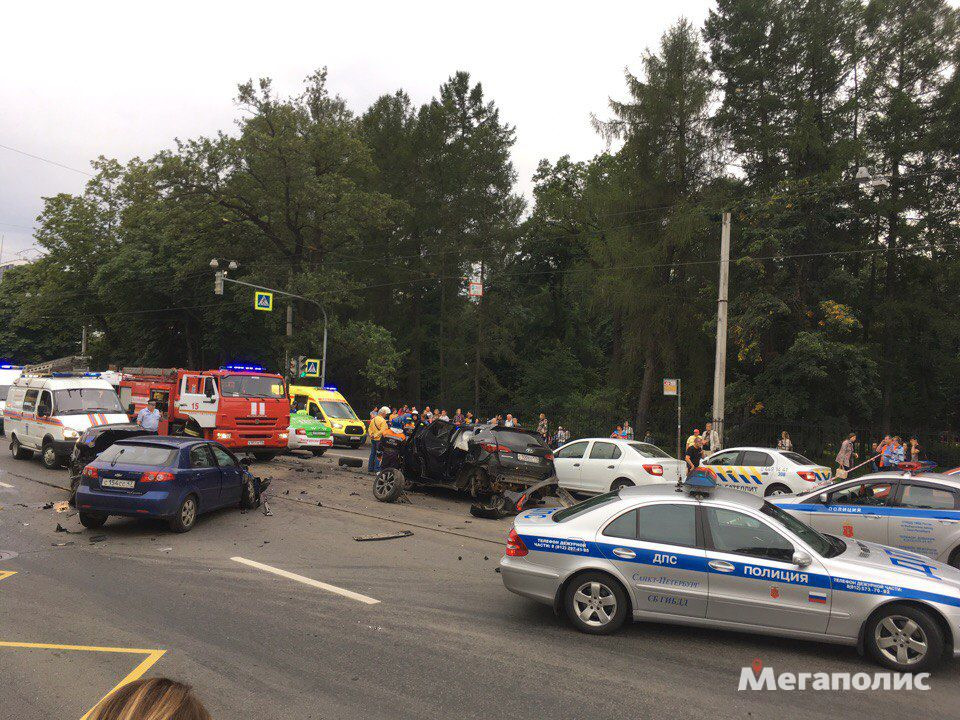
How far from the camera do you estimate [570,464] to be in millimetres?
16109

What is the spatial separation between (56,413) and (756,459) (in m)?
17.2

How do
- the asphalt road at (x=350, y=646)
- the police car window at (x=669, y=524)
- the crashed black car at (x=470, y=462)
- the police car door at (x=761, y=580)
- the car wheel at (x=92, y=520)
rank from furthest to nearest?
the crashed black car at (x=470, y=462) → the car wheel at (x=92, y=520) → the police car window at (x=669, y=524) → the police car door at (x=761, y=580) → the asphalt road at (x=350, y=646)

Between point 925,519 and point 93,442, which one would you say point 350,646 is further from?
point 93,442

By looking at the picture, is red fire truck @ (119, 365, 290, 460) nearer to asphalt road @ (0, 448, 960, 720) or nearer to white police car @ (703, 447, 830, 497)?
asphalt road @ (0, 448, 960, 720)

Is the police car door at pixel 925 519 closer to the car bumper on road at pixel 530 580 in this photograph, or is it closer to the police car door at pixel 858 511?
the police car door at pixel 858 511

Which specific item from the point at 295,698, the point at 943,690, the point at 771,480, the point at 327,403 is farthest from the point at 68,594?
the point at 327,403

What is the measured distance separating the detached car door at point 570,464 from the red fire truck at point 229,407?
8.30 m

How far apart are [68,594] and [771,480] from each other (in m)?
14.3

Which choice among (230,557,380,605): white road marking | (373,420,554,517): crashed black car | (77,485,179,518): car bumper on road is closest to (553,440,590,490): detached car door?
(373,420,554,517): crashed black car

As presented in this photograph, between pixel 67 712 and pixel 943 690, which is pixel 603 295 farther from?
pixel 67 712

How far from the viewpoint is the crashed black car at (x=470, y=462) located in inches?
515

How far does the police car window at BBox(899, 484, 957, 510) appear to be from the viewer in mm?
8938

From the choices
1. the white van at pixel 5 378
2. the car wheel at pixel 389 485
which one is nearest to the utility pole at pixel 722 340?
the car wheel at pixel 389 485

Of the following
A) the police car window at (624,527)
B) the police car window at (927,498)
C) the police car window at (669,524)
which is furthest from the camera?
the police car window at (927,498)
